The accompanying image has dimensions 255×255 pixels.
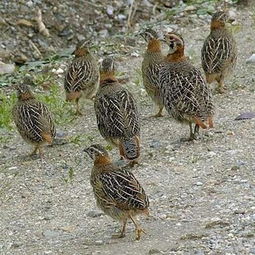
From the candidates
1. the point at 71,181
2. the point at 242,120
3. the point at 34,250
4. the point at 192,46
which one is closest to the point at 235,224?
the point at 34,250

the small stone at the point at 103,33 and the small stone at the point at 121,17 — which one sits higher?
the small stone at the point at 121,17

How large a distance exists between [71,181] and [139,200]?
2.11m

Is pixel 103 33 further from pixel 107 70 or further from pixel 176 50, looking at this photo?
pixel 176 50

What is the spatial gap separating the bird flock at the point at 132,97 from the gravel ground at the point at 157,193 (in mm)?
272

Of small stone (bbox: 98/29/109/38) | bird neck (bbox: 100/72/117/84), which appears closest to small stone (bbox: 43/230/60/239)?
bird neck (bbox: 100/72/117/84)

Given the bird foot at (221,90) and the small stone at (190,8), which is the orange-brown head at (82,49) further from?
the small stone at (190,8)

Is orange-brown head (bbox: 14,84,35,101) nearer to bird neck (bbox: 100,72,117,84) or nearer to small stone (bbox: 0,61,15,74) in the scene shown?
bird neck (bbox: 100,72,117,84)

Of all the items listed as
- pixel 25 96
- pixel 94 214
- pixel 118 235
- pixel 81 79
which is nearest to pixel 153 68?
pixel 81 79

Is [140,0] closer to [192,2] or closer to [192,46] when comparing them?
[192,2]

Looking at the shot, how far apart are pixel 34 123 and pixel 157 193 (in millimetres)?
2137

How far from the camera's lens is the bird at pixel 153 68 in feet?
36.1

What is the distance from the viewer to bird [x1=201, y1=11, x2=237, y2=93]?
447 inches

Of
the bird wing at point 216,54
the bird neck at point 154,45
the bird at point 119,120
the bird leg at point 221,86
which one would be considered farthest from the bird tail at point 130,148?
the bird leg at point 221,86

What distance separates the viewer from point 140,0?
15570mm
